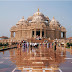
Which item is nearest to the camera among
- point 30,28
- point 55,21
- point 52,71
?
point 52,71

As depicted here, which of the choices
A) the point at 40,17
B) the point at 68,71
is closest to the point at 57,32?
the point at 40,17

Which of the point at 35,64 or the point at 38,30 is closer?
the point at 35,64

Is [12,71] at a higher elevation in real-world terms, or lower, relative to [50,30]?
lower

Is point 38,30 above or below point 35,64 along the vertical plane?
above

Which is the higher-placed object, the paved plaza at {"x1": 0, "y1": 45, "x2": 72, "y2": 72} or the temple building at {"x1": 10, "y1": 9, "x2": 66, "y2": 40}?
the temple building at {"x1": 10, "y1": 9, "x2": 66, "y2": 40}

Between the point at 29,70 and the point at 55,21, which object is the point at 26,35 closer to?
the point at 55,21

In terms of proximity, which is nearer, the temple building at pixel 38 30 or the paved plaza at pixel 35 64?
the paved plaza at pixel 35 64

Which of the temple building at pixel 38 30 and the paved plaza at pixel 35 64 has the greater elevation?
the temple building at pixel 38 30

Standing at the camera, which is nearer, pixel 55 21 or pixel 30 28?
pixel 30 28

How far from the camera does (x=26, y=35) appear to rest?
67938mm

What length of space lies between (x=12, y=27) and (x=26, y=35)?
10.3 metres

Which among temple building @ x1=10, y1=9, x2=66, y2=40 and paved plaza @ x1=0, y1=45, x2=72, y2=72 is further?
temple building @ x1=10, y1=9, x2=66, y2=40

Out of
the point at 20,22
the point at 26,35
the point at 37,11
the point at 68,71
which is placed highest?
the point at 37,11

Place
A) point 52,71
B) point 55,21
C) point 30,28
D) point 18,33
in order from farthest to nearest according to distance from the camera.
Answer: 1. point 55,21
2. point 18,33
3. point 30,28
4. point 52,71
